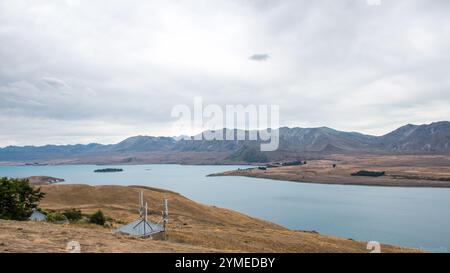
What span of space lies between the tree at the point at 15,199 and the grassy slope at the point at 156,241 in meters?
5.55

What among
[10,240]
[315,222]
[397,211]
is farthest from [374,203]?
[10,240]

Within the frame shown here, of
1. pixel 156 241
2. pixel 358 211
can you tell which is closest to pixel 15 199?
pixel 156 241

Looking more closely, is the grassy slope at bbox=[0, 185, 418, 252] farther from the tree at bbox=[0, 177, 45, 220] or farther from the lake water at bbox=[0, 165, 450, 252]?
the lake water at bbox=[0, 165, 450, 252]

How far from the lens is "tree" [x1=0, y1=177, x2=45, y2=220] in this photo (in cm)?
2808

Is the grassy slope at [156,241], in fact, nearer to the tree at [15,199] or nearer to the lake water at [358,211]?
the tree at [15,199]

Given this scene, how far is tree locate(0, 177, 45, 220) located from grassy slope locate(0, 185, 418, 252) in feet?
18.2

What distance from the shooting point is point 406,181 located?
5541 inches

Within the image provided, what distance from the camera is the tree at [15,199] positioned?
28078mm

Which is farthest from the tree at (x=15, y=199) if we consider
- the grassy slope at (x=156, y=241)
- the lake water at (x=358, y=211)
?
the lake water at (x=358, y=211)

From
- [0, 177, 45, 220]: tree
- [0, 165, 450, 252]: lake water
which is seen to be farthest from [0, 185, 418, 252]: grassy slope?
[0, 165, 450, 252]: lake water
